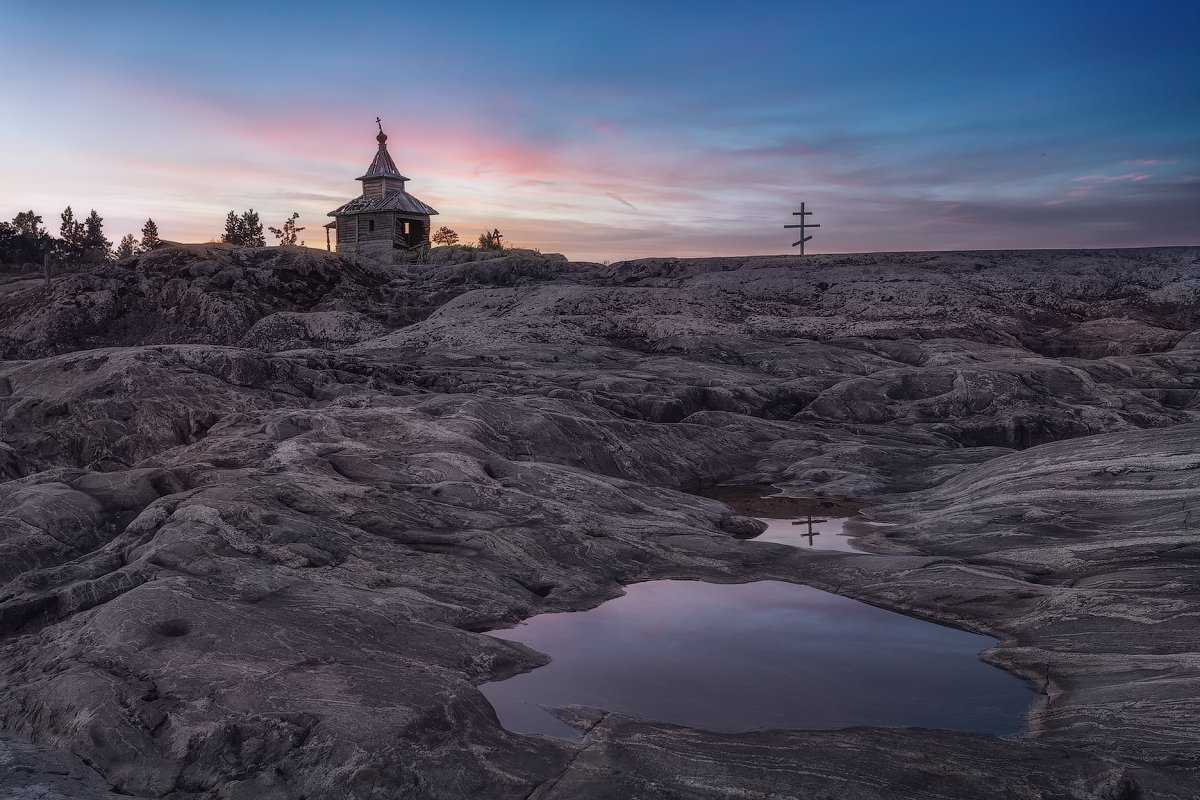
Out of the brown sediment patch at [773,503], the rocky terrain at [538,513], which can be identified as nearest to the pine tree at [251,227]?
the rocky terrain at [538,513]

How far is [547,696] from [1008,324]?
2664cm

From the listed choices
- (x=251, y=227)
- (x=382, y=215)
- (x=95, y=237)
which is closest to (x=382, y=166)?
(x=382, y=215)

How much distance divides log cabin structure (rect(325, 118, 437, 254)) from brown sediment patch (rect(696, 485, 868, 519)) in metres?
39.7

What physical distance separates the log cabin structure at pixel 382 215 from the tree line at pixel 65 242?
1317 centimetres

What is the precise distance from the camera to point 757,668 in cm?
1012

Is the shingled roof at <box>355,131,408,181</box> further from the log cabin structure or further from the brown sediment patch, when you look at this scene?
the brown sediment patch

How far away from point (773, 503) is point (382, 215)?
140ft

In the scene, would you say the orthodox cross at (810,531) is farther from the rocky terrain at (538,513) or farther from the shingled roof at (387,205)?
the shingled roof at (387,205)

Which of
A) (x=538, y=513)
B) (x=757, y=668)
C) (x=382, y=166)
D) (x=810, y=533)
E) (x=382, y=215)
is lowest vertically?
(x=757, y=668)

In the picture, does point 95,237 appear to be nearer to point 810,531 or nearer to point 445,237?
point 445,237

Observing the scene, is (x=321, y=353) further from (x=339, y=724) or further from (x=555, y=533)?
(x=339, y=724)

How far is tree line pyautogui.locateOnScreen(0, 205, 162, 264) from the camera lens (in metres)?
64.8

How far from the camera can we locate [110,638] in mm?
9039

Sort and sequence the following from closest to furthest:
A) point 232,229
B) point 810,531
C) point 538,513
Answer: point 538,513, point 810,531, point 232,229
